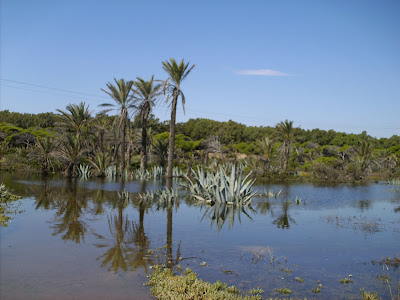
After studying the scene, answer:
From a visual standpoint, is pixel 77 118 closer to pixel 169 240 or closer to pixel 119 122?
pixel 119 122

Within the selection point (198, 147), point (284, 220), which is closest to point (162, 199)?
point (284, 220)

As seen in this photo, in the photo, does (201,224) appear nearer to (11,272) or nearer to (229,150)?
(11,272)

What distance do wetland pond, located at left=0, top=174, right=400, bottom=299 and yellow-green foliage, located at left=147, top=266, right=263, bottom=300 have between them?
0.20 m

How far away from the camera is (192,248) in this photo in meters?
8.48

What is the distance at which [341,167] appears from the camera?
38562 mm

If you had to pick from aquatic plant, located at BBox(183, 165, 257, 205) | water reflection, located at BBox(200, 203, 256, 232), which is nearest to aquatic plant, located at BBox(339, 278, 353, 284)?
water reflection, located at BBox(200, 203, 256, 232)

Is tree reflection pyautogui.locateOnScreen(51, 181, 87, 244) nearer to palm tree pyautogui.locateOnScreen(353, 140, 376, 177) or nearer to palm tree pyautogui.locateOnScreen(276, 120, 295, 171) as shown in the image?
palm tree pyautogui.locateOnScreen(276, 120, 295, 171)

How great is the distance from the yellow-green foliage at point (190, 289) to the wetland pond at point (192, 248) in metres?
0.20

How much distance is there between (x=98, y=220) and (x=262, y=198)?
9119mm

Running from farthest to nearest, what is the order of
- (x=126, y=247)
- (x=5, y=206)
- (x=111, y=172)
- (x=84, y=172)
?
(x=111, y=172), (x=84, y=172), (x=5, y=206), (x=126, y=247)

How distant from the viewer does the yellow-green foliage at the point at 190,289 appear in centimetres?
548

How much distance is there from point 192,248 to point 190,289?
2.79 metres

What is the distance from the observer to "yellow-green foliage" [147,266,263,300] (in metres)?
5.48

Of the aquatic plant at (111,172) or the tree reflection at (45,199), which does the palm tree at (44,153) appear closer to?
the aquatic plant at (111,172)
